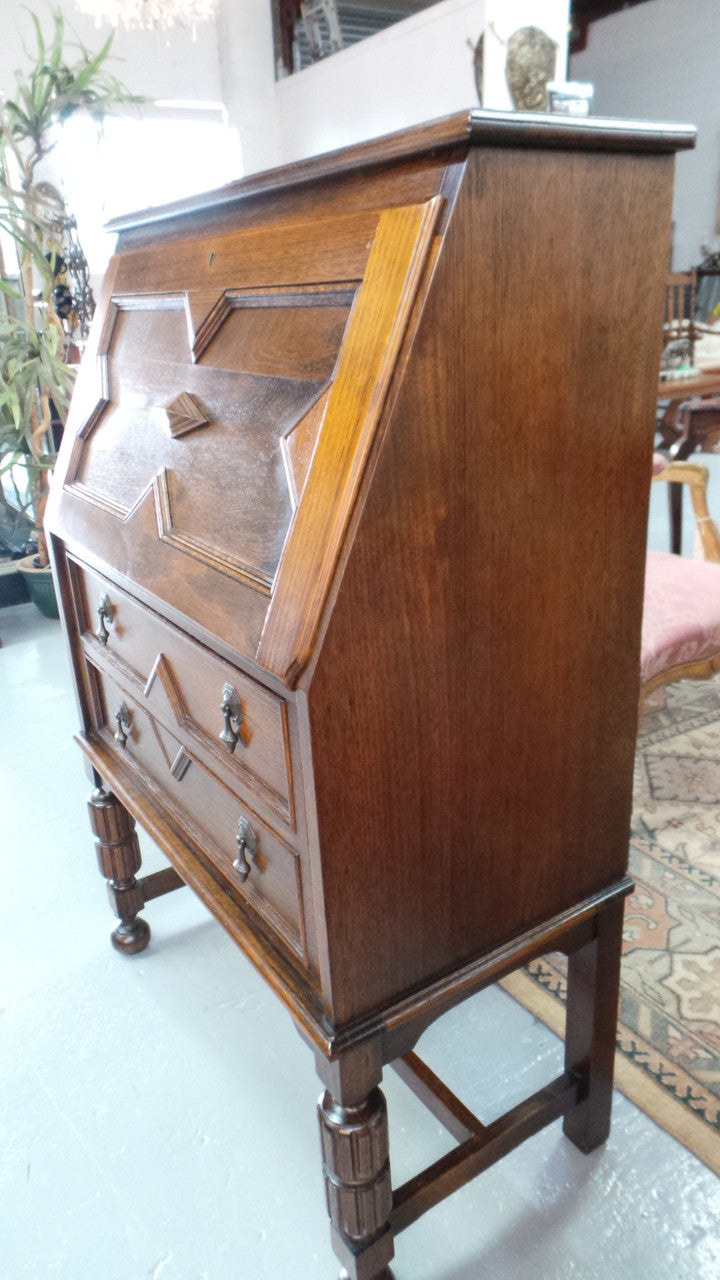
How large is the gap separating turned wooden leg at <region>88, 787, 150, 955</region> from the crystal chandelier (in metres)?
6.58

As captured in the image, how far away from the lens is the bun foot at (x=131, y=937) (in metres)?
2.02

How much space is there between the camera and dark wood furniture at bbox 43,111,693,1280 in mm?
821

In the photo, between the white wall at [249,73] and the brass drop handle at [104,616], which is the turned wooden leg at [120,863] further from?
the white wall at [249,73]

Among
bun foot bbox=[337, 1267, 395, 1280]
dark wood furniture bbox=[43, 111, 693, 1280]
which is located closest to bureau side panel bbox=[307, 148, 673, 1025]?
dark wood furniture bbox=[43, 111, 693, 1280]

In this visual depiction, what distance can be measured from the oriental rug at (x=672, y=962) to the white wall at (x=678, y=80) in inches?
346

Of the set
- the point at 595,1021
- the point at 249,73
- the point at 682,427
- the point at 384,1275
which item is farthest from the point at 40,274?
the point at 249,73

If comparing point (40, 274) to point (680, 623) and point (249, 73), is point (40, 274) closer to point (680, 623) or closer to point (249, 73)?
point (680, 623)

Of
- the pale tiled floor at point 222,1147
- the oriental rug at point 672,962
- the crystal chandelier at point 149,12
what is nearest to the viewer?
the pale tiled floor at point 222,1147

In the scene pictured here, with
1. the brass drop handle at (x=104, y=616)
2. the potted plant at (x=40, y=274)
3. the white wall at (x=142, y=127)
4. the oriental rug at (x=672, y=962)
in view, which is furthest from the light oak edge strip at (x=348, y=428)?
the white wall at (x=142, y=127)

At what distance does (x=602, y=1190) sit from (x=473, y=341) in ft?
4.42

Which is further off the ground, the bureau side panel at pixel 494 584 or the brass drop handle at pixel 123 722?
the bureau side panel at pixel 494 584

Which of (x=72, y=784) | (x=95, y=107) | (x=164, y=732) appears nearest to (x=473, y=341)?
(x=164, y=732)

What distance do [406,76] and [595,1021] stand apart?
6637mm

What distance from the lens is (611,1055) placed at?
138cm
